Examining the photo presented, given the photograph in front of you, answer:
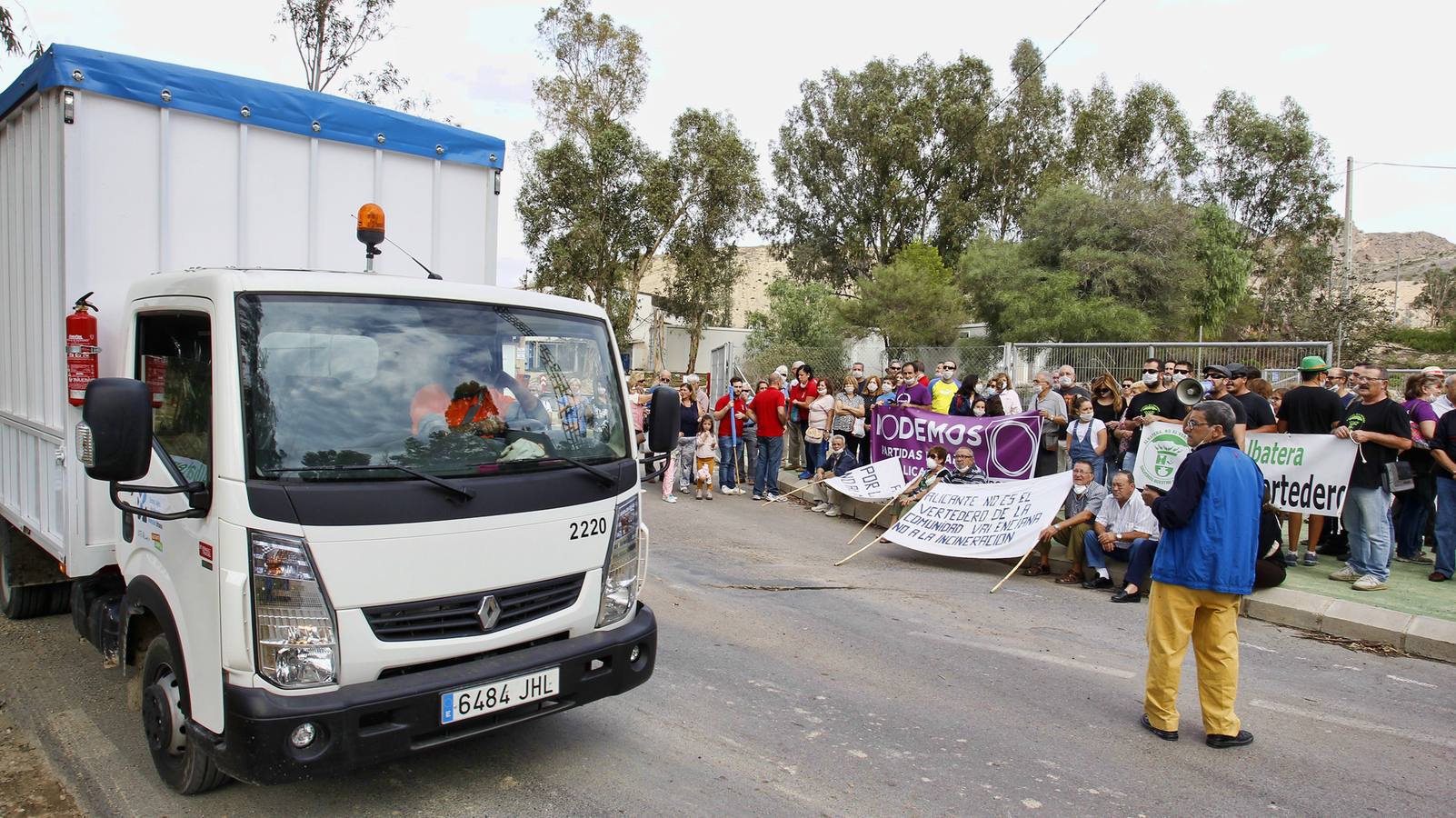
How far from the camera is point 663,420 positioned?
4734 mm

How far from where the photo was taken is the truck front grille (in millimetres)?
3406

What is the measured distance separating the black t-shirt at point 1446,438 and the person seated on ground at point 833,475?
635 centimetres

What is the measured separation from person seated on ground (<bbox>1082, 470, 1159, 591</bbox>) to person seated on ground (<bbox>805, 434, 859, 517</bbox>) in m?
4.36

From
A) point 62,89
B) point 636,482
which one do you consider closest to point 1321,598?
point 636,482

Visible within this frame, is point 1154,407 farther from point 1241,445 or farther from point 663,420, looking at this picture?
point 663,420

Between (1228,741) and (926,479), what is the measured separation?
19.8 ft

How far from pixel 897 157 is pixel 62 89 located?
43618 mm

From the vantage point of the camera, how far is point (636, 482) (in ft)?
14.5

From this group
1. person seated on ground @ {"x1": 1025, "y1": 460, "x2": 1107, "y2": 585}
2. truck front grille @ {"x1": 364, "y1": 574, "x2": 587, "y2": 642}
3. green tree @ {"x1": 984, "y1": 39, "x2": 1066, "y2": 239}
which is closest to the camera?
truck front grille @ {"x1": 364, "y1": 574, "x2": 587, "y2": 642}

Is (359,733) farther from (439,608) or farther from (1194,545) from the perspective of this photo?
(1194,545)

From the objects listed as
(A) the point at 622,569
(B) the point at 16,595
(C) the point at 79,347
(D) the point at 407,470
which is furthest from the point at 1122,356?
(B) the point at 16,595

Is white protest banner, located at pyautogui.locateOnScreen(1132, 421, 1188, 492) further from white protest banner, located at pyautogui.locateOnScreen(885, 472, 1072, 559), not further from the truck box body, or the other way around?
the truck box body

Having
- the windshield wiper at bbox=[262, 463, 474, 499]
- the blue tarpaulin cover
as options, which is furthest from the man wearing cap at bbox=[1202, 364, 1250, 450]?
the windshield wiper at bbox=[262, 463, 474, 499]

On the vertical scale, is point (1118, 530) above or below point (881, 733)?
above
